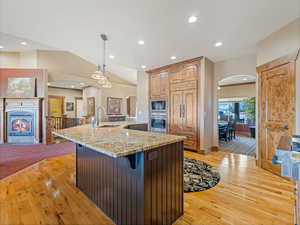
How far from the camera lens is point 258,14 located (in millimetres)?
2318

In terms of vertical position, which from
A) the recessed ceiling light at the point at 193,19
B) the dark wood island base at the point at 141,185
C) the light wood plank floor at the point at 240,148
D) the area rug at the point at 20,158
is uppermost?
the recessed ceiling light at the point at 193,19

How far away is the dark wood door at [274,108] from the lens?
8.32ft

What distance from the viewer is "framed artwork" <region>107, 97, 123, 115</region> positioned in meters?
9.09

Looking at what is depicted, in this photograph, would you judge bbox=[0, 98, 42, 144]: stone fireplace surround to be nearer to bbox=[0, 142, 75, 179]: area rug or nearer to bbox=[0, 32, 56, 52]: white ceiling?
bbox=[0, 142, 75, 179]: area rug

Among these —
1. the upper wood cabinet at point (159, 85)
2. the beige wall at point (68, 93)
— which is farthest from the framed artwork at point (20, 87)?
the upper wood cabinet at point (159, 85)

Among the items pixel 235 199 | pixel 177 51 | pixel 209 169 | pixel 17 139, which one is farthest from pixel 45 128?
pixel 235 199

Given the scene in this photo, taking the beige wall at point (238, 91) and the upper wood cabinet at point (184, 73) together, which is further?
the beige wall at point (238, 91)

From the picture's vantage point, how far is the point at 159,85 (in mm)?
5156

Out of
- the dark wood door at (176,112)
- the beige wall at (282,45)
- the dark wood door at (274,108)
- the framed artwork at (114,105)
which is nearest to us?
the beige wall at (282,45)

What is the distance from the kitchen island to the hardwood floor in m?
0.26

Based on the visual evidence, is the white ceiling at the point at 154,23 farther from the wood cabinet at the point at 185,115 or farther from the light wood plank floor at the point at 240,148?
the light wood plank floor at the point at 240,148

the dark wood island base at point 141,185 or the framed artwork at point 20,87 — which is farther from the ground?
the framed artwork at point 20,87

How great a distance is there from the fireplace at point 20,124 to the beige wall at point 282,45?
770 centimetres

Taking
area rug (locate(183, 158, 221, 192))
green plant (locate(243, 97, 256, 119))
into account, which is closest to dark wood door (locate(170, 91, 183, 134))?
area rug (locate(183, 158, 221, 192))
